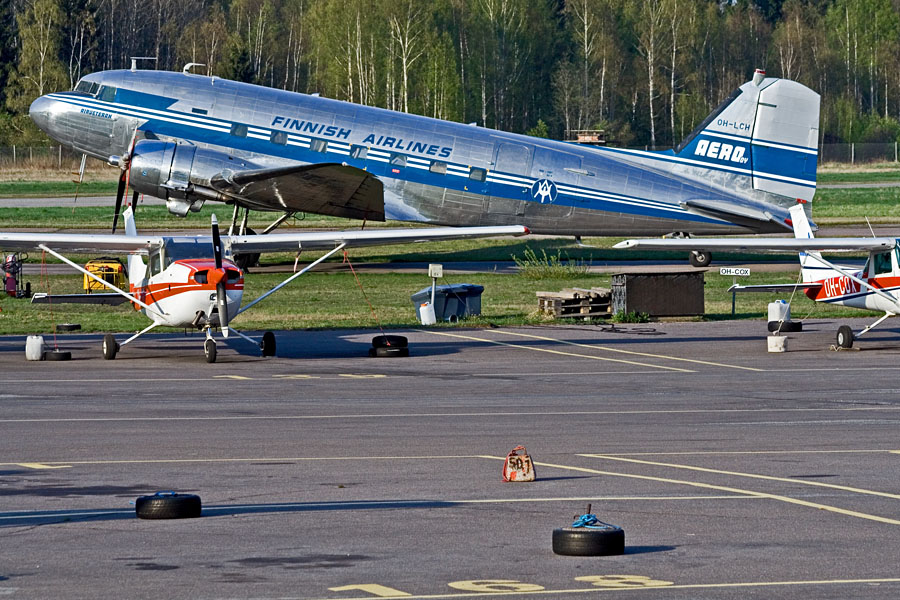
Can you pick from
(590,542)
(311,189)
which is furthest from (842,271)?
(590,542)

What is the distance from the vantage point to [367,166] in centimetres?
3856

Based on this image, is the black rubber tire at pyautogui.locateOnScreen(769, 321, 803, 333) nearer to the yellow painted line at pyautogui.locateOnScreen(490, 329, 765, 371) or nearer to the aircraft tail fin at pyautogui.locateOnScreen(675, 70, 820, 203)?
the yellow painted line at pyautogui.locateOnScreen(490, 329, 765, 371)

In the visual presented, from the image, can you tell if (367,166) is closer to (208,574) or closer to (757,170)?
(757,170)

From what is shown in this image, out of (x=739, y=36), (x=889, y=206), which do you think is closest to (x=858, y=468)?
(x=889, y=206)

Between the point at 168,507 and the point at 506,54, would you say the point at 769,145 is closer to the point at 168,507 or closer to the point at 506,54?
the point at 168,507

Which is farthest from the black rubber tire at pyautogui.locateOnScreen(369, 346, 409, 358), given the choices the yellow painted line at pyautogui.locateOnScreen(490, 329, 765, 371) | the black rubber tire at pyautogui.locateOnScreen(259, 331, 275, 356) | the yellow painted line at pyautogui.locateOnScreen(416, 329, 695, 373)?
the yellow painted line at pyautogui.locateOnScreen(490, 329, 765, 371)

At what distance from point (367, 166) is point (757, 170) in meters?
11.8

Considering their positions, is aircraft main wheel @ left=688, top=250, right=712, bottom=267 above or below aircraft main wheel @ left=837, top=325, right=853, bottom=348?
above

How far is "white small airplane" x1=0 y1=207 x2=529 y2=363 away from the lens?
75.2ft

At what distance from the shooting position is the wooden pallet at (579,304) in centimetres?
3056

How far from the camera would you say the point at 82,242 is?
25.0 meters

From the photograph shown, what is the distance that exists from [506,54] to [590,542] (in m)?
112

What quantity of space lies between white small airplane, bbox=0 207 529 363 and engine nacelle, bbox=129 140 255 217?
34.2 feet

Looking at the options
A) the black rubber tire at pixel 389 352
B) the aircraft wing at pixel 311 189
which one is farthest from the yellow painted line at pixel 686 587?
the aircraft wing at pixel 311 189
